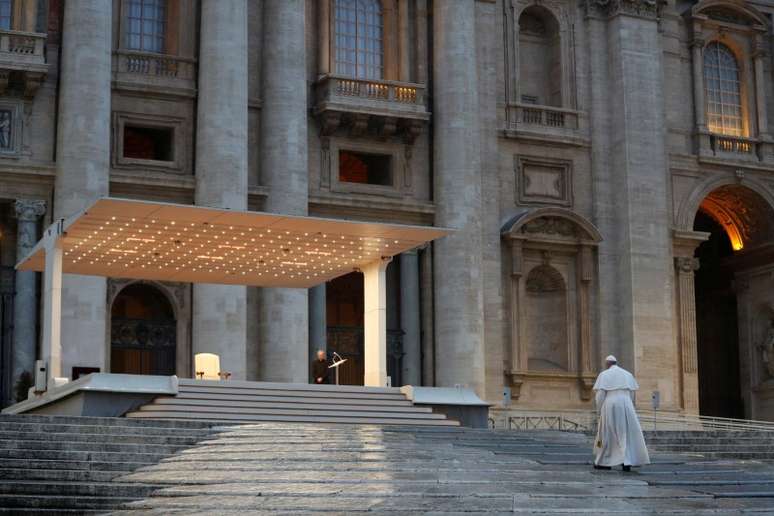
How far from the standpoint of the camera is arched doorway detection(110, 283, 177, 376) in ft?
113

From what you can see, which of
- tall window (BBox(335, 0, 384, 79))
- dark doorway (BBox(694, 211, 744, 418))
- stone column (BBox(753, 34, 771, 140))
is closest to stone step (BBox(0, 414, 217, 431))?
tall window (BBox(335, 0, 384, 79))

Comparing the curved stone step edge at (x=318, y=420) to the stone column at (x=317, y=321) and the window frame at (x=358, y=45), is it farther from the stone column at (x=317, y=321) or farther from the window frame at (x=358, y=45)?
the window frame at (x=358, y=45)

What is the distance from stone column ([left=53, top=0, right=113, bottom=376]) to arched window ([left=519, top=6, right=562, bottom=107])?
1199 cm

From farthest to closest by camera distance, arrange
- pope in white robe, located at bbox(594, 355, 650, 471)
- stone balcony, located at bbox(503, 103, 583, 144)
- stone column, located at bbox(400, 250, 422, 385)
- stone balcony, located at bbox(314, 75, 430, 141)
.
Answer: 1. stone balcony, located at bbox(503, 103, 583, 144)
2. stone column, located at bbox(400, 250, 422, 385)
3. stone balcony, located at bbox(314, 75, 430, 141)
4. pope in white robe, located at bbox(594, 355, 650, 471)

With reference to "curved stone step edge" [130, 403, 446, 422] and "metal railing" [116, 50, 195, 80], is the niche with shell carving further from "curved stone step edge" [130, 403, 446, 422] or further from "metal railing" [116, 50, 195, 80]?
"curved stone step edge" [130, 403, 446, 422]

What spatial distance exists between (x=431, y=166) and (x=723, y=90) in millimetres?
9990

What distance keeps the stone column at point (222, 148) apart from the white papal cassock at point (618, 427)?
14.6 meters

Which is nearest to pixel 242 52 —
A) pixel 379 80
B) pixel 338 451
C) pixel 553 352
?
pixel 379 80

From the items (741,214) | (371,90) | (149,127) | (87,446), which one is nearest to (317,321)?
(371,90)

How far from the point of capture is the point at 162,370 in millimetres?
34438

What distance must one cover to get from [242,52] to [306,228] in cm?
884

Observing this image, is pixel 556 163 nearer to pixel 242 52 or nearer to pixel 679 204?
pixel 679 204

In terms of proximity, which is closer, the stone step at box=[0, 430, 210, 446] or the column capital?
the stone step at box=[0, 430, 210, 446]

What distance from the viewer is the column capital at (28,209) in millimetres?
32531
